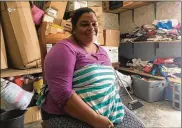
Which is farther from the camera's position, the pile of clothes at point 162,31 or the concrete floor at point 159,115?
the pile of clothes at point 162,31

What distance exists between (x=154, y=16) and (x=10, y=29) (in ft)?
7.78

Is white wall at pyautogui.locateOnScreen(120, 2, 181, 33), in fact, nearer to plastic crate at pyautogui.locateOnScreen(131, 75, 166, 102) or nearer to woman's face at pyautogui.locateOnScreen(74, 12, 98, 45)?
plastic crate at pyautogui.locateOnScreen(131, 75, 166, 102)

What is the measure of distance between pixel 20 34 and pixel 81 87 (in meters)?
1.34

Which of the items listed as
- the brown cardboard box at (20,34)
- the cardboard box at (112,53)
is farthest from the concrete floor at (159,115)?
the brown cardboard box at (20,34)

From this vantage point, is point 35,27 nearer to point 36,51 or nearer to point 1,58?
point 36,51

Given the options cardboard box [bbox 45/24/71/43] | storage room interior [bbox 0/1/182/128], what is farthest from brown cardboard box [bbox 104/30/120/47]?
cardboard box [bbox 45/24/71/43]

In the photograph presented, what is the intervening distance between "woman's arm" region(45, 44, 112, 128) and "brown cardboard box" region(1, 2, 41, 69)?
122 cm

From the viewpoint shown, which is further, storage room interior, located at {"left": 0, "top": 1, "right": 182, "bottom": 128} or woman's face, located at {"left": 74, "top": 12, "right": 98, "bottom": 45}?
storage room interior, located at {"left": 0, "top": 1, "right": 182, "bottom": 128}

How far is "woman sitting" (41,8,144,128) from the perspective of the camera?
0.86 metres

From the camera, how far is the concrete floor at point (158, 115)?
202cm

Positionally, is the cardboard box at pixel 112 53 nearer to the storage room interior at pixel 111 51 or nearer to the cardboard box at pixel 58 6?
the storage room interior at pixel 111 51

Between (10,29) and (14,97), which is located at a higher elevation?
(10,29)

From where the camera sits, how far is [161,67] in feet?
8.79

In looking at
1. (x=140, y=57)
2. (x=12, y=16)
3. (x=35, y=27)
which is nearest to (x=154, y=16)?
(x=140, y=57)
